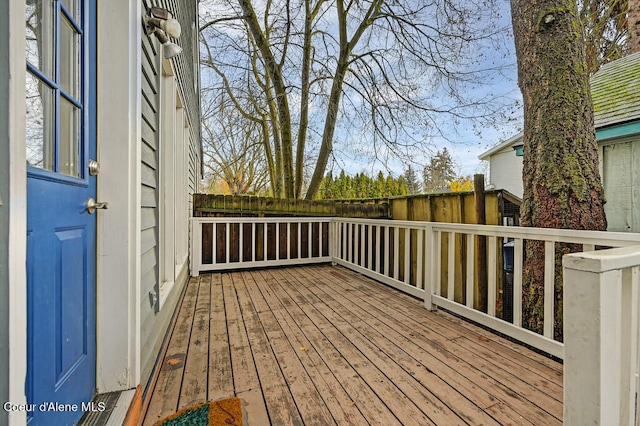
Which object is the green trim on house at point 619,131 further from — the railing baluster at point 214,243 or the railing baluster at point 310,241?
the railing baluster at point 214,243

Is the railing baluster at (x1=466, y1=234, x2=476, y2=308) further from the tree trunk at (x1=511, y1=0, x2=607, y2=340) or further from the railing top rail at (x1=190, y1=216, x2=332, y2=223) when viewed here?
the railing top rail at (x1=190, y1=216, x2=332, y2=223)

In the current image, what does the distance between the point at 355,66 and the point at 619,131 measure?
190 inches

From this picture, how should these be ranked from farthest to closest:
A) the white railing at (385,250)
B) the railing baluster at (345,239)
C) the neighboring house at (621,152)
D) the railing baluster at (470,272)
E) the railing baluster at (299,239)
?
the railing baluster at (299,239) < the railing baluster at (345,239) < the neighboring house at (621,152) < the white railing at (385,250) < the railing baluster at (470,272)

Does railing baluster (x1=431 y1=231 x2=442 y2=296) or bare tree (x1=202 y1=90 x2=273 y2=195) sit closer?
railing baluster (x1=431 y1=231 x2=442 y2=296)

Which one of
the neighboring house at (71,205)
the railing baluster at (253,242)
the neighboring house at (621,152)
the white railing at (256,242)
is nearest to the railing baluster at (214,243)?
the white railing at (256,242)

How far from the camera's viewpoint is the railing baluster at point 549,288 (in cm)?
188

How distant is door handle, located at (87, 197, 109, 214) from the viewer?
1185mm

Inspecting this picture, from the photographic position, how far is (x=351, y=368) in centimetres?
180

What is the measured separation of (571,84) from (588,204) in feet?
2.80

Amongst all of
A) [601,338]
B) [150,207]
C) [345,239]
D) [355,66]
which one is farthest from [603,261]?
[355,66]

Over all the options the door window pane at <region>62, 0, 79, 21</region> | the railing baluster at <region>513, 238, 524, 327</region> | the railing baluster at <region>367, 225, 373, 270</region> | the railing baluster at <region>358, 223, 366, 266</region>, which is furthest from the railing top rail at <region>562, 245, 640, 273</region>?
the railing baluster at <region>358, 223, 366, 266</region>

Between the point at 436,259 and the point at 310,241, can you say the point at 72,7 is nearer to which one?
the point at 436,259

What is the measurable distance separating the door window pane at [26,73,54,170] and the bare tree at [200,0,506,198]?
5.94 meters

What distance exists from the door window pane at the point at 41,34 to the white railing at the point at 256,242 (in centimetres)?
347
